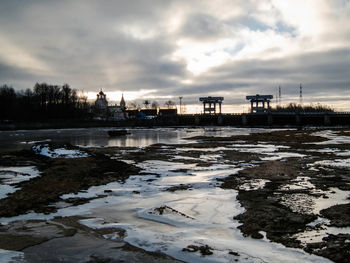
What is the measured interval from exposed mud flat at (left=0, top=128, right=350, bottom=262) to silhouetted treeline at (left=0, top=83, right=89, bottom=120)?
10623 cm

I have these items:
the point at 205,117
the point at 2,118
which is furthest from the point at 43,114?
the point at 205,117

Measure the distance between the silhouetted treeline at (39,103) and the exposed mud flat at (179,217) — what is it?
106 metres

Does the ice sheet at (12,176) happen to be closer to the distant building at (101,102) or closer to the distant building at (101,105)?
the distant building at (101,105)

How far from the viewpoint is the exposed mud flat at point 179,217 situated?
6.18 m

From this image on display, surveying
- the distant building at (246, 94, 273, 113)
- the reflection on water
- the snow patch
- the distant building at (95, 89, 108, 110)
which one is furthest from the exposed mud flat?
the distant building at (95, 89, 108, 110)

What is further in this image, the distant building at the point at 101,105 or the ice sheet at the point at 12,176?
the distant building at the point at 101,105

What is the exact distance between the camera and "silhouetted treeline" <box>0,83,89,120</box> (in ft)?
357

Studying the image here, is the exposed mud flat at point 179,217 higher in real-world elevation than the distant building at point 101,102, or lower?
lower

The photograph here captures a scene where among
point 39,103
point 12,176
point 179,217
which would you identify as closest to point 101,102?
point 39,103

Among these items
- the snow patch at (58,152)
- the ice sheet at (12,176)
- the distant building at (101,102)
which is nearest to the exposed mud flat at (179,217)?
the ice sheet at (12,176)

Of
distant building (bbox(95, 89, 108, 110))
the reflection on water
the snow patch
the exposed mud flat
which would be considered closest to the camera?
the exposed mud flat

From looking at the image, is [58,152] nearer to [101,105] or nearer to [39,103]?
[39,103]

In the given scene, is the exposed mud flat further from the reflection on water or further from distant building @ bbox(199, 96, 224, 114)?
distant building @ bbox(199, 96, 224, 114)

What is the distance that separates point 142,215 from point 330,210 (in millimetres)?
5337
